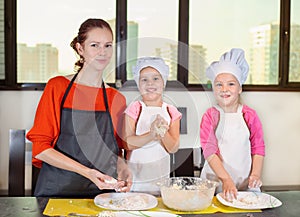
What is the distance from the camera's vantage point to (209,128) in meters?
1.84

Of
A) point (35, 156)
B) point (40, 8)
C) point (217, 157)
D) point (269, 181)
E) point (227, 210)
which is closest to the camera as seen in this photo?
point (227, 210)

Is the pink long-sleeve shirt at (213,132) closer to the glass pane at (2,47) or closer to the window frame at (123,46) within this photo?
the window frame at (123,46)

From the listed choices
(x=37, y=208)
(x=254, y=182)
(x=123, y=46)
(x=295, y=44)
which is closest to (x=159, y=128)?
(x=254, y=182)

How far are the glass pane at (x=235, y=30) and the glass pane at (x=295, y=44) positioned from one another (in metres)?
0.11

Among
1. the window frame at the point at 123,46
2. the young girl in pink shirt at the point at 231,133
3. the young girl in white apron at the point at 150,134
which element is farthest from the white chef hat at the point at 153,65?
the window frame at the point at 123,46

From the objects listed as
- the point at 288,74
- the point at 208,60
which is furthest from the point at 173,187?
the point at 288,74

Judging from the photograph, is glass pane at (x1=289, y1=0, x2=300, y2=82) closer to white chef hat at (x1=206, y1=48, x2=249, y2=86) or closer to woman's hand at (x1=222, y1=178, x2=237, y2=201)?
white chef hat at (x1=206, y1=48, x2=249, y2=86)

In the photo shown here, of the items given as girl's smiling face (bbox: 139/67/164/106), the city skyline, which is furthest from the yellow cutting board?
the city skyline

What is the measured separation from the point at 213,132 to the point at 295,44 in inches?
65.7

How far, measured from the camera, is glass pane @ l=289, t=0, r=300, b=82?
126 inches

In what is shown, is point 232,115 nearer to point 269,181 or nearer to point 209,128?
point 209,128

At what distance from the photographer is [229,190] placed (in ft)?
5.23

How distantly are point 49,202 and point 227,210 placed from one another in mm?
566

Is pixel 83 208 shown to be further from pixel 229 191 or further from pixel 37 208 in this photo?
pixel 229 191
